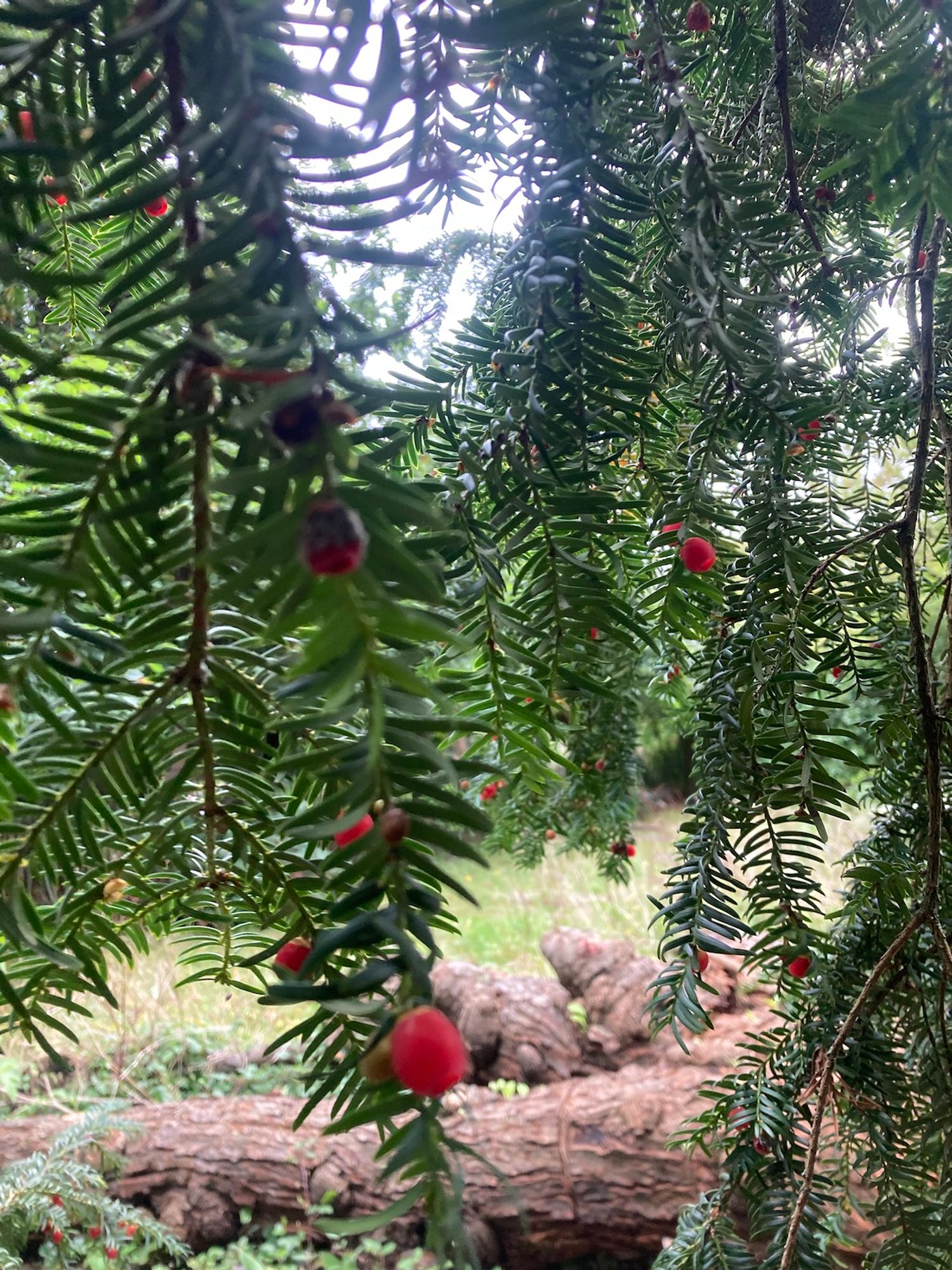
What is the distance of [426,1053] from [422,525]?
4.4 inches

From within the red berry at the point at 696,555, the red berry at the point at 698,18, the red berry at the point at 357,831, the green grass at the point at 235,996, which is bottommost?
the green grass at the point at 235,996

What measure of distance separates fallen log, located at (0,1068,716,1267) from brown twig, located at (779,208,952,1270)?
1124 mm

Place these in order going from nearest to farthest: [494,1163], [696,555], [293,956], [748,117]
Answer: [293,956]
[696,555]
[748,117]
[494,1163]

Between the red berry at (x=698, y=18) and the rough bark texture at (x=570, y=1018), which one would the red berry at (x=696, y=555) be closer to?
the red berry at (x=698, y=18)

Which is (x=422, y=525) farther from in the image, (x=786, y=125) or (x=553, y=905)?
(x=553, y=905)

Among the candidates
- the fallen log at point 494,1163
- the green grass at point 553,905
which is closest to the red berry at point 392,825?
the fallen log at point 494,1163

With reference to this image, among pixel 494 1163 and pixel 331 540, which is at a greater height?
pixel 331 540

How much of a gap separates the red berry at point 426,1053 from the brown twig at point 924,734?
28 centimetres

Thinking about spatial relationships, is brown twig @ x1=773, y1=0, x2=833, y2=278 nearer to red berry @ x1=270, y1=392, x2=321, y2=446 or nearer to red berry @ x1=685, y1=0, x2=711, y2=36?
red berry @ x1=685, y1=0, x2=711, y2=36

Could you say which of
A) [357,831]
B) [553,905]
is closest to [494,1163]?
[357,831]

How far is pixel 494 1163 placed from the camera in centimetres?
138

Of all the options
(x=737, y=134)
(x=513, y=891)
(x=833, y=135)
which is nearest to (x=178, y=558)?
(x=737, y=134)

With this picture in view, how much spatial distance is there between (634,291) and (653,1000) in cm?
40

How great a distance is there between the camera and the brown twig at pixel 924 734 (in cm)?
37
